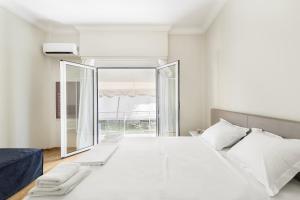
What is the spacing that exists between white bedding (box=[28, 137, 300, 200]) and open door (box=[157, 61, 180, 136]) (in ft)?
7.68

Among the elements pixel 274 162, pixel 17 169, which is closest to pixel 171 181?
pixel 274 162

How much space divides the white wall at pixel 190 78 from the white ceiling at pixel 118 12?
0.35 meters

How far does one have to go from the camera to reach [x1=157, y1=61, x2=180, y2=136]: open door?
4430 mm

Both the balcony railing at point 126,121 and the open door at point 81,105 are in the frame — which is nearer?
the open door at point 81,105

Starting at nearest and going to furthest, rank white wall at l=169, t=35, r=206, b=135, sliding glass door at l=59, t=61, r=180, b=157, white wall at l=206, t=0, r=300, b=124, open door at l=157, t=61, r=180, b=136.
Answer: white wall at l=206, t=0, r=300, b=124 < sliding glass door at l=59, t=61, r=180, b=157 < open door at l=157, t=61, r=180, b=136 < white wall at l=169, t=35, r=206, b=135

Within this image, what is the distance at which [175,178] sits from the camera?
148cm

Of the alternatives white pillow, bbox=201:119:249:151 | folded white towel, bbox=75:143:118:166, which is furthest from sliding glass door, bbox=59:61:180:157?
white pillow, bbox=201:119:249:151

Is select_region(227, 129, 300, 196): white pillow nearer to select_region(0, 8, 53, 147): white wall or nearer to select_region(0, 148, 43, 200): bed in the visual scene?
select_region(0, 148, 43, 200): bed

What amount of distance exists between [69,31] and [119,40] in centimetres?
111

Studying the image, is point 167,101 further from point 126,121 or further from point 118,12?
point 126,121

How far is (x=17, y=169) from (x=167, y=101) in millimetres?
2907

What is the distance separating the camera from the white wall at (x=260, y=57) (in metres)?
1.70

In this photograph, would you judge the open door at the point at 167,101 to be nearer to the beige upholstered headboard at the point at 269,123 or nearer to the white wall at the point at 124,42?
the white wall at the point at 124,42

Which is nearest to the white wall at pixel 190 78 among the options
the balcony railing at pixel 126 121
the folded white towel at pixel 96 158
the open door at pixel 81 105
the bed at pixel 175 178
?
the open door at pixel 81 105
